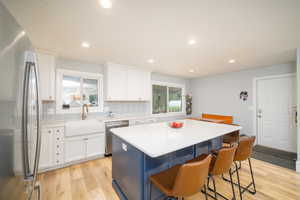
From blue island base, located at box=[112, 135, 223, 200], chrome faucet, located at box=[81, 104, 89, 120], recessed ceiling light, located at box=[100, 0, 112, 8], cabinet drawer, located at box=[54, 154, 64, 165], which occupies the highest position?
recessed ceiling light, located at box=[100, 0, 112, 8]

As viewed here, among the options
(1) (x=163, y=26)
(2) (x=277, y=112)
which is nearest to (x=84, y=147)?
(1) (x=163, y=26)

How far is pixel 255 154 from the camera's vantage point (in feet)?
10.1

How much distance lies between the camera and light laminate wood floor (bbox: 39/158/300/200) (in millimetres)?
1748

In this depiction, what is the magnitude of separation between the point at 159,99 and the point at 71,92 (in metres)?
2.90

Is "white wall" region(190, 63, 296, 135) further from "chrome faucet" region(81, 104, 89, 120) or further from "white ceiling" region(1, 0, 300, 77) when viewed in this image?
"chrome faucet" region(81, 104, 89, 120)

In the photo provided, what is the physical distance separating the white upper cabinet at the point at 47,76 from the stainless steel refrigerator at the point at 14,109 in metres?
2.04

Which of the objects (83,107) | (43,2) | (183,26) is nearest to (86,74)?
(83,107)

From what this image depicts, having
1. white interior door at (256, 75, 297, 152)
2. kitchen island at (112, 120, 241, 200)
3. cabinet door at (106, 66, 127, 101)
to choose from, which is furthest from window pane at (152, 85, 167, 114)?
white interior door at (256, 75, 297, 152)

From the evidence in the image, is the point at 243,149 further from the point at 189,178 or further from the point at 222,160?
the point at 189,178

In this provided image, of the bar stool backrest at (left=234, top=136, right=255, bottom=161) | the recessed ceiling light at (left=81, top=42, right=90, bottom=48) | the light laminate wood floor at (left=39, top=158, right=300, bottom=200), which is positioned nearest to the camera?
the bar stool backrest at (left=234, top=136, right=255, bottom=161)

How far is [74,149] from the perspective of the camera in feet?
8.45

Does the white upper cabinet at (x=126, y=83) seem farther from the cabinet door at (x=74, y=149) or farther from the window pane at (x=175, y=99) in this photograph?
the window pane at (x=175, y=99)

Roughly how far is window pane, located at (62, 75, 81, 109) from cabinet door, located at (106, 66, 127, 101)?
0.77 m

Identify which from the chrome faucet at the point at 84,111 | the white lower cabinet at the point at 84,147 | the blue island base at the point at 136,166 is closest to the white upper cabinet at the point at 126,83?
the chrome faucet at the point at 84,111
